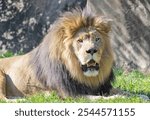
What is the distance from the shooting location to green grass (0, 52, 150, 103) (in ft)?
25.9

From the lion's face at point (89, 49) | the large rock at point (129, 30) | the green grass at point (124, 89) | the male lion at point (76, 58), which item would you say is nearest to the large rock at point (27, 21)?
the green grass at point (124, 89)

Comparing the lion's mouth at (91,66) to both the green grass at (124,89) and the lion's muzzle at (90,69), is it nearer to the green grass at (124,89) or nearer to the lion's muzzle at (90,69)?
the lion's muzzle at (90,69)

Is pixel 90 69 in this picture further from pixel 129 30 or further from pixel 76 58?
pixel 129 30

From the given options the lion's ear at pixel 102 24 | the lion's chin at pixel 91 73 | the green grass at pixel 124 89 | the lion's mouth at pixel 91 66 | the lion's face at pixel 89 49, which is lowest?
the green grass at pixel 124 89

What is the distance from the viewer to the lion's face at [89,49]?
780cm

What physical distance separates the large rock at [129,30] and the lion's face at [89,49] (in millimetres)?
3533

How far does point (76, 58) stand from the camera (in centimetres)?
803

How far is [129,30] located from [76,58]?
3.75 m

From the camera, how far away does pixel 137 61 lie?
11648mm

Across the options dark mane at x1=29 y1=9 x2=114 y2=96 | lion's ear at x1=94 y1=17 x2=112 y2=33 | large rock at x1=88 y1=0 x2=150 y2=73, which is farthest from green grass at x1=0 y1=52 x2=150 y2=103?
lion's ear at x1=94 y1=17 x2=112 y2=33

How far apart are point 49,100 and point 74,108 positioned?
1.25 m

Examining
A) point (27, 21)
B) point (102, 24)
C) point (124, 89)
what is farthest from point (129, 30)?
point (102, 24)

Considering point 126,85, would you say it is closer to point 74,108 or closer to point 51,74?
point 51,74

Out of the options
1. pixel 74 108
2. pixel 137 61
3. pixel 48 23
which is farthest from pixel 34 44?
pixel 74 108
